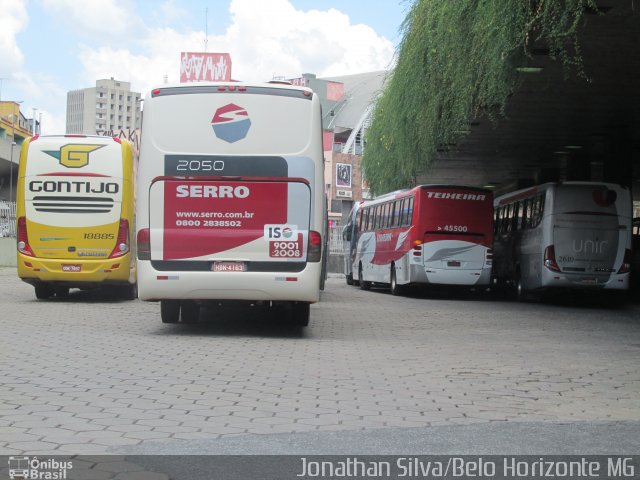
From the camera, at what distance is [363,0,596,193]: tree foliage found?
1425 cm

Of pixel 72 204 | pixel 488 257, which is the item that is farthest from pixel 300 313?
pixel 488 257

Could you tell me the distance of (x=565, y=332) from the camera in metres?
16.8

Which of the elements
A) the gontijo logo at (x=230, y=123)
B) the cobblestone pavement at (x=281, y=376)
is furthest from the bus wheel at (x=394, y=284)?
the gontijo logo at (x=230, y=123)

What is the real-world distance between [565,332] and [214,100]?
7067mm

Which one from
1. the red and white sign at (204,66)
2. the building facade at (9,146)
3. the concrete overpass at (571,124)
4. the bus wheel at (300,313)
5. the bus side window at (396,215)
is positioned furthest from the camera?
the red and white sign at (204,66)

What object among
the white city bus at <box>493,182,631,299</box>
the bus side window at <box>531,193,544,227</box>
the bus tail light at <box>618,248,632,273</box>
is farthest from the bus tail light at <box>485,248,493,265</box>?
the bus tail light at <box>618,248,632,273</box>

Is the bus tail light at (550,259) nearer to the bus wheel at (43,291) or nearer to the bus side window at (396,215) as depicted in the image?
the bus side window at (396,215)

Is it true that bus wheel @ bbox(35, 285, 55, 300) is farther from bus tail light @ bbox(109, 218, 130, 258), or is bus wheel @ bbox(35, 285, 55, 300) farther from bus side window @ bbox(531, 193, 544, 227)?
bus side window @ bbox(531, 193, 544, 227)

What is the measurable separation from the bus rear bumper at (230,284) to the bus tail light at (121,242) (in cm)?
742

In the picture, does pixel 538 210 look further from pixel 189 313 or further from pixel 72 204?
pixel 189 313

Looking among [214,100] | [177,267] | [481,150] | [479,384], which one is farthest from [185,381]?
[481,150]

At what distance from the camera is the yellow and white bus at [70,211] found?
68.6ft

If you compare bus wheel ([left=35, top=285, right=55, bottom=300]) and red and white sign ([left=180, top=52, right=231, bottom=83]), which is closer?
bus wheel ([left=35, top=285, right=55, bottom=300])

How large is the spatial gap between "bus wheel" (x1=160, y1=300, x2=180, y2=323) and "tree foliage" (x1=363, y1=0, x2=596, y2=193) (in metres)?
6.14
